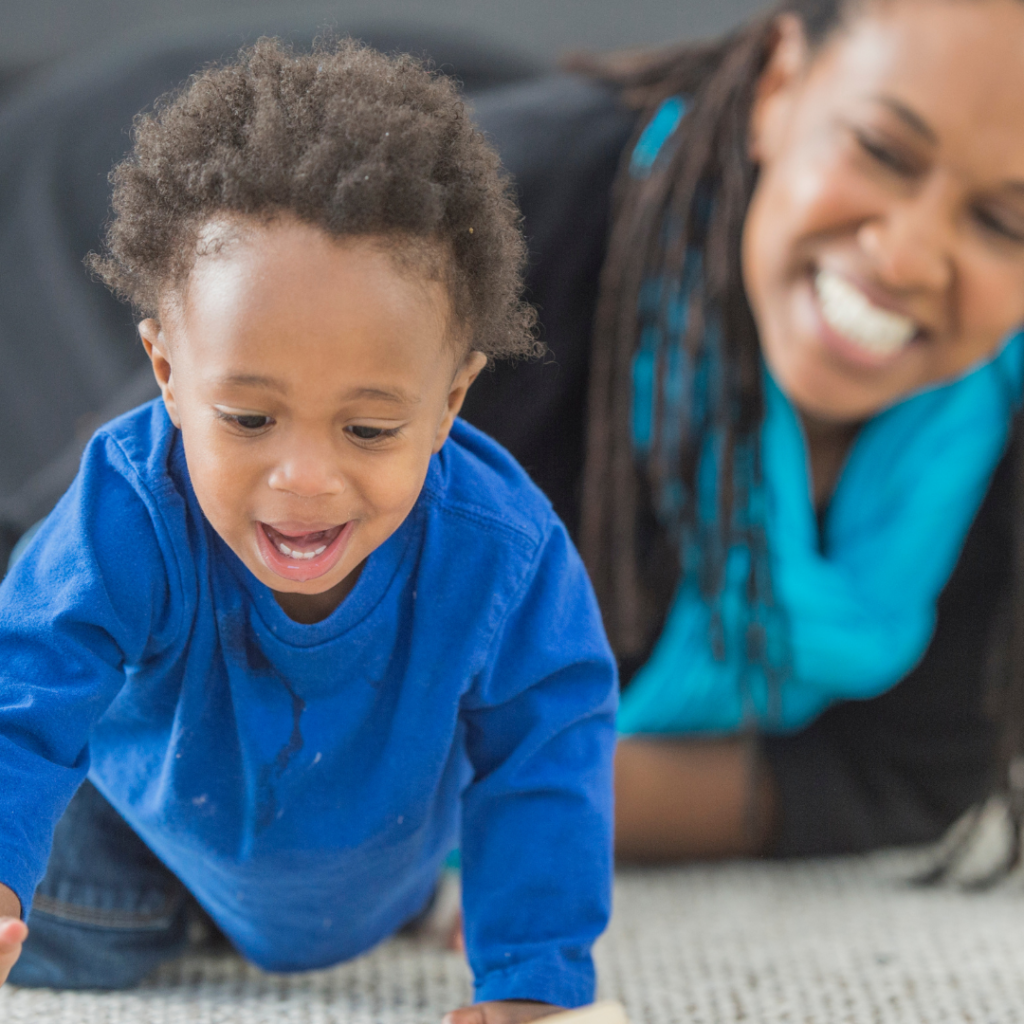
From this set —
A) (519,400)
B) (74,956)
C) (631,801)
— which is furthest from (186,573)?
(631,801)

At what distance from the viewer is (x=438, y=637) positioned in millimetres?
531

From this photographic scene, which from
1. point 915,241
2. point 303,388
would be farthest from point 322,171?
point 915,241

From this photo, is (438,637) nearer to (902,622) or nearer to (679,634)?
(679,634)

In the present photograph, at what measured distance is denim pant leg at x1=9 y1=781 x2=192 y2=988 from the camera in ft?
2.09

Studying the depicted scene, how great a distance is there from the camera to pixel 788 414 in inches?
38.4

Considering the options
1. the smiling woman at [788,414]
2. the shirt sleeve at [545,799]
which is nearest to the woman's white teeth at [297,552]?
the shirt sleeve at [545,799]

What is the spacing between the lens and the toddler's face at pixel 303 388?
1.39ft

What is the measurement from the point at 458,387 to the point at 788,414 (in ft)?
1.75

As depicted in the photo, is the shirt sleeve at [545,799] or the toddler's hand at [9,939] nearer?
the toddler's hand at [9,939]

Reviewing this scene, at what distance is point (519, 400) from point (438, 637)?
40cm

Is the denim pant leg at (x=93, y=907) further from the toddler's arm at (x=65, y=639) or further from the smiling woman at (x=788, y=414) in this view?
the smiling woman at (x=788, y=414)

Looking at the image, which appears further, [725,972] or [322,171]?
[725,972]

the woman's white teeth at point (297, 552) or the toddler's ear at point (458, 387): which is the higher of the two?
the toddler's ear at point (458, 387)

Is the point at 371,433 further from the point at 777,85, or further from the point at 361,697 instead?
the point at 777,85
